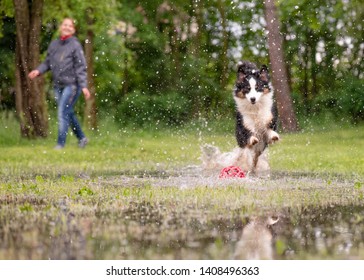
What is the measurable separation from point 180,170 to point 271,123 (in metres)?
1.54

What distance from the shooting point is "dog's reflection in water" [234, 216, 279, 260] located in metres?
5.31

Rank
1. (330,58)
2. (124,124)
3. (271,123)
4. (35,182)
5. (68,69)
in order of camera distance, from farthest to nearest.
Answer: (330,58), (124,124), (68,69), (271,123), (35,182)

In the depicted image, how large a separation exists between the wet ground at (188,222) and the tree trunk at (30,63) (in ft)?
34.5

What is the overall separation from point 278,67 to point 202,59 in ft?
30.2

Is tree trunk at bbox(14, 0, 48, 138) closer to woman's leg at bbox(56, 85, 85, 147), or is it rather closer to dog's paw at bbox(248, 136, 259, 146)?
woman's leg at bbox(56, 85, 85, 147)

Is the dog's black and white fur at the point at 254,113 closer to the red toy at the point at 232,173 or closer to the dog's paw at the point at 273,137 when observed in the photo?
the dog's paw at the point at 273,137

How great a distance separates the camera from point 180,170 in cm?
1230

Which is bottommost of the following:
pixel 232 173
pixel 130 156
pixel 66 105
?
pixel 130 156

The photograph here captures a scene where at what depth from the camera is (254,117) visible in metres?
11.9

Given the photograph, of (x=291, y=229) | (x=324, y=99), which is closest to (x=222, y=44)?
(x=324, y=99)

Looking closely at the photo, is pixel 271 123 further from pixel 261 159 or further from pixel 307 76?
pixel 307 76

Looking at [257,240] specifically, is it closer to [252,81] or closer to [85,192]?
[85,192]

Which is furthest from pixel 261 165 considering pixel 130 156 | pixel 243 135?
pixel 130 156

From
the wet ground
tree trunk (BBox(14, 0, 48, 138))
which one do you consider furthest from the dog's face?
tree trunk (BBox(14, 0, 48, 138))
